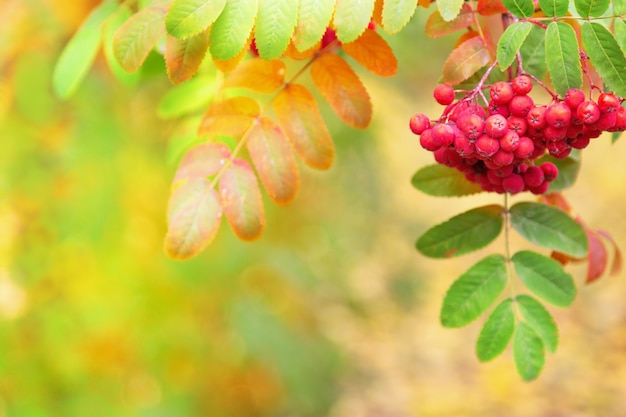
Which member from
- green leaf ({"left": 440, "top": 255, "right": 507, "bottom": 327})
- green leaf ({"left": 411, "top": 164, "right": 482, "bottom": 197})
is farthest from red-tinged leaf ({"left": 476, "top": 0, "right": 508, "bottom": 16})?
green leaf ({"left": 440, "top": 255, "right": 507, "bottom": 327})

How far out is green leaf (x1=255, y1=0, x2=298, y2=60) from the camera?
75 centimetres

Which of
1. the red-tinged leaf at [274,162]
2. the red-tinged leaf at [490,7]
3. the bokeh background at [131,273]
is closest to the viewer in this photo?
the red-tinged leaf at [490,7]

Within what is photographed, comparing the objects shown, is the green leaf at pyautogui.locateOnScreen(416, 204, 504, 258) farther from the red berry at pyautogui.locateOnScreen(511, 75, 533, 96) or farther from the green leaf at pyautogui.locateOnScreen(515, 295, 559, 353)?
the red berry at pyautogui.locateOnScreen(511, 75, 533, 96)

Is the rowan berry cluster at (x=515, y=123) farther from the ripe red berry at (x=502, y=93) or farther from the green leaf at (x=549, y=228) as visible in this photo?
the green leaf at (x=549, y=228)

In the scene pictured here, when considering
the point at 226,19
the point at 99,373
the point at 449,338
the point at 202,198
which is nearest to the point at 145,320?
the point at 99,373

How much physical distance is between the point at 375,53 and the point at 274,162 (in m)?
0.18

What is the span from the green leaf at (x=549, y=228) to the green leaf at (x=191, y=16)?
1.60ft

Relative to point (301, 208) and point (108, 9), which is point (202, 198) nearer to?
point (108, 9)

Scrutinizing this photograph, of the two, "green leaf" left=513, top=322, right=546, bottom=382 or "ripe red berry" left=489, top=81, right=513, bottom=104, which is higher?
"ripe red berry" left=489, top=81, right=513, bottom=104

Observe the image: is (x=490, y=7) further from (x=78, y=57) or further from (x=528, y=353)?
(x=78, y=57)

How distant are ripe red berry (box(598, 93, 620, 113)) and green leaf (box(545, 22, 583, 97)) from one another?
0.04 meters

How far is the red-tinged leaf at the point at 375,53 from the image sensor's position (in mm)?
851

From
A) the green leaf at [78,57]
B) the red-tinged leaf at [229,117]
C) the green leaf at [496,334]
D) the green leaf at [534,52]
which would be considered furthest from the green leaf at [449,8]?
the green leaf at [78,57]

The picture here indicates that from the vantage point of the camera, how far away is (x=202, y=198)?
35.3 inches
